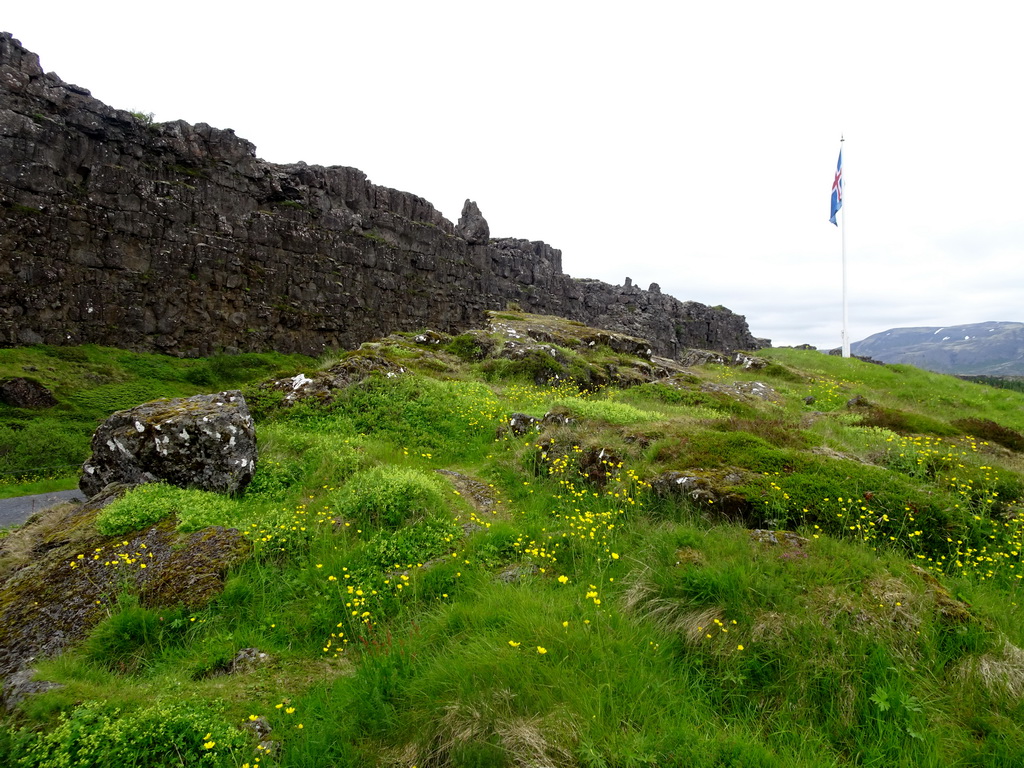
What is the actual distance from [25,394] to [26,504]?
459 inches

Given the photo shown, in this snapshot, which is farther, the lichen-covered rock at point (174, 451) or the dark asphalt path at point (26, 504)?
the dark asphalt path at point (26, 504)

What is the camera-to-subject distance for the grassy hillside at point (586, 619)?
3.90 meters

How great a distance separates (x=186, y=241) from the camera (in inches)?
1314

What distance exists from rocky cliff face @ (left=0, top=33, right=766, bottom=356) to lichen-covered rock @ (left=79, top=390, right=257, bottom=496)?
26.3m

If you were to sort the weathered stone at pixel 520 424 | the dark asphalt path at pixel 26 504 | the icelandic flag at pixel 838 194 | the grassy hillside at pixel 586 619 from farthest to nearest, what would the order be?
the icelandic flag at pixel 838 194 < the dark asphalt path at pixel 26 504 < the weathered stone at pixel 520 424 < the grassy hillside at pixel 586 619

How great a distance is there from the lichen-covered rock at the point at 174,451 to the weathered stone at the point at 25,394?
778 inches

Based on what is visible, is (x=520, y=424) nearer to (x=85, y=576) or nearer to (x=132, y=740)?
(x=85, y=576)

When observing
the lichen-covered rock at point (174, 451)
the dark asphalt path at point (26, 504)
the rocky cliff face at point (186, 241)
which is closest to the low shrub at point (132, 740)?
the lichen-covered rock at point (174, 451)

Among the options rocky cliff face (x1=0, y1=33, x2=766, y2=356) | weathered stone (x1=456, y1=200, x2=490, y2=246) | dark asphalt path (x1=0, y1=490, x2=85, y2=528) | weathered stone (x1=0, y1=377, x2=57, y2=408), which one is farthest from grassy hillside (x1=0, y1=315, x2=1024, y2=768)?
weathered stone (x1=456, y1=200, x2=490, y2=246)

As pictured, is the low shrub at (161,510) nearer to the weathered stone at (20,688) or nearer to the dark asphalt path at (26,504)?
the weathered stone at (20,688)

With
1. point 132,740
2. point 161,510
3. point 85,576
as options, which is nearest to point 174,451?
point 161,510

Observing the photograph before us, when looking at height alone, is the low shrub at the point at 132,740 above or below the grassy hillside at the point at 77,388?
below

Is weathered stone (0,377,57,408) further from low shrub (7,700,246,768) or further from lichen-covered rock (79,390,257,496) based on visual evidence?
low shrub (7,700,246,768)

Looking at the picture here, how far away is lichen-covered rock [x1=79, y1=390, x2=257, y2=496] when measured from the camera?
871 cm
